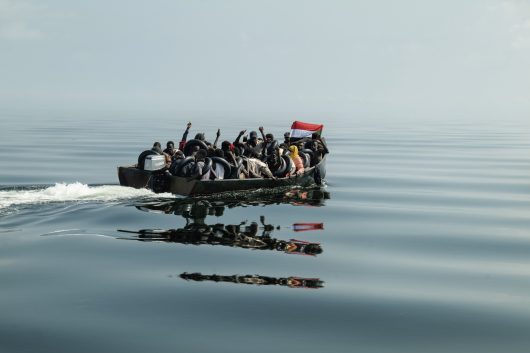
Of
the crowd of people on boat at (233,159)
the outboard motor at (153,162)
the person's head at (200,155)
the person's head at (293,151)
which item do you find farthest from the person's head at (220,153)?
the person's head at (293,151)

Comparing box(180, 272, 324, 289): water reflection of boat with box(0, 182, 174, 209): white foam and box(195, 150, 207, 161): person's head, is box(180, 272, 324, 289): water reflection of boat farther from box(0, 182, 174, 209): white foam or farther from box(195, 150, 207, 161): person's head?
box(195, 150, 207, 161): person's head

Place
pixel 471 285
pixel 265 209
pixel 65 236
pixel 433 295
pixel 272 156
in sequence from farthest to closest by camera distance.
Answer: pixel 272 156 → pixel 265 209 → pixel 65 236 → pixel 471 285 → pixel 433 295

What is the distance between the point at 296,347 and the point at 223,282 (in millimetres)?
3689

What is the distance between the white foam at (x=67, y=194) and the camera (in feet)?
72.7

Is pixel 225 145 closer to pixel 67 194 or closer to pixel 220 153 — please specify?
pixel 220 153

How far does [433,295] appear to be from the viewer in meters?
12.8

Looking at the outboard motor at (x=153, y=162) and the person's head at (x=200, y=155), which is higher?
the person's head at (x=200, y=155)

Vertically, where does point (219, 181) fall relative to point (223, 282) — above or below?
above

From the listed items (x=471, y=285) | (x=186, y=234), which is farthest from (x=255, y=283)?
(x=186, y=234)

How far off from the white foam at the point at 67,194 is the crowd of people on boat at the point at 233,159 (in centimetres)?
148

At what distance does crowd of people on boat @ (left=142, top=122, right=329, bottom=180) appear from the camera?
25141 millimetres

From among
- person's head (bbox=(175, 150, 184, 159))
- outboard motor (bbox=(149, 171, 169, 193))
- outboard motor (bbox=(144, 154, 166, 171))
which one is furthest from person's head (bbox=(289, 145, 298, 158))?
outboard motor (bbox=(149, 171, 169, 193))

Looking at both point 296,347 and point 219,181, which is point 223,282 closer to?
point 296,347

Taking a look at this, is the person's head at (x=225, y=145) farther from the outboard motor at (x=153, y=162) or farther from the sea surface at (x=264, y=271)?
the outboard motor at (x=153, y=162)
